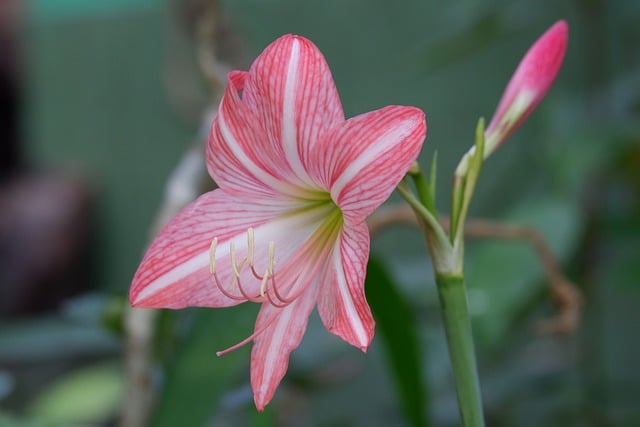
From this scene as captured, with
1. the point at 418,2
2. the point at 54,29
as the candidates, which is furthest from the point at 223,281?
the point at 54,29

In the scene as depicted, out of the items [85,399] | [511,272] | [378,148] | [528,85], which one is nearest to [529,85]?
[528,85]

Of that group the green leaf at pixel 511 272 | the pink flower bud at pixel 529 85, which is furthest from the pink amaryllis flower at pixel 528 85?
the green leaf at pixel 511 272

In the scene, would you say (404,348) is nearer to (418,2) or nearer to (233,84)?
(233,84)

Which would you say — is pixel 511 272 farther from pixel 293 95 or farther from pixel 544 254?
pixel 293 95

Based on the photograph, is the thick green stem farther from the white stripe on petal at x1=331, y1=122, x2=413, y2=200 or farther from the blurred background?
the blurred background

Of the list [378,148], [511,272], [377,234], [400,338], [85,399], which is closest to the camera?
[378,148]

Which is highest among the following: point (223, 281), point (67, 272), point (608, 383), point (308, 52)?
point (308, 52)
